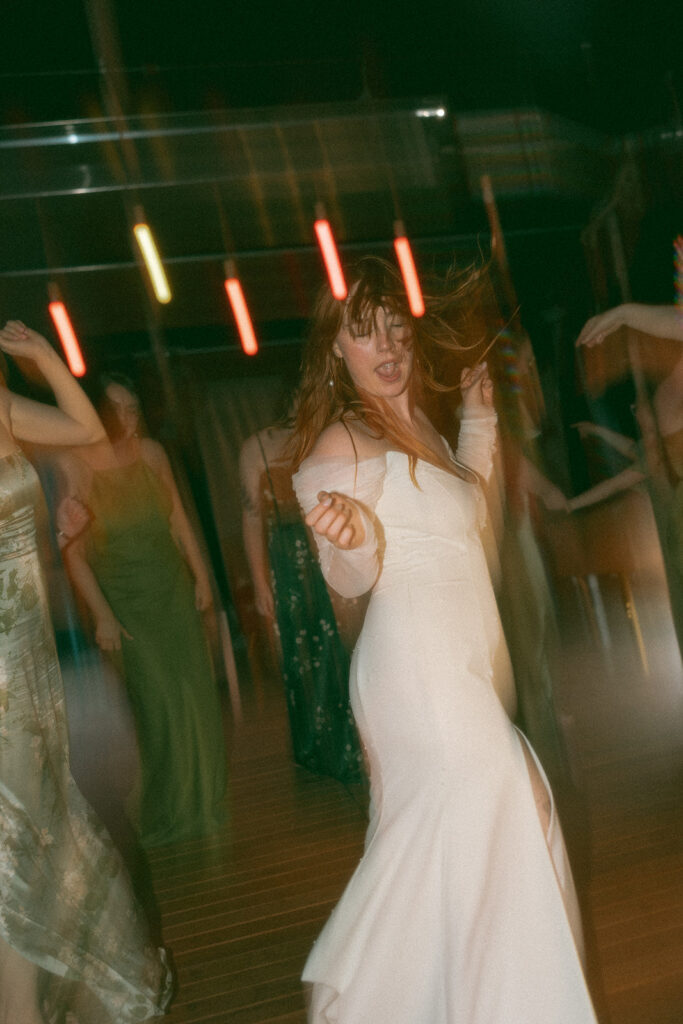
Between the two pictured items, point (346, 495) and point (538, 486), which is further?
point (538, 486)

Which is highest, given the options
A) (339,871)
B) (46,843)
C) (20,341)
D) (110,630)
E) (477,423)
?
(20,341)

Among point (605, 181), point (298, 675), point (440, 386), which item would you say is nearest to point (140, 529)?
point (298, 675)

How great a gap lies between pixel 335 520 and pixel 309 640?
2.67 metres

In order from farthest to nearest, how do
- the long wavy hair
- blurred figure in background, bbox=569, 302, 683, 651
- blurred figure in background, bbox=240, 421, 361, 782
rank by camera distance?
blurred figure in background, bbox=240, 421, 361, 782 → blurred figure in background, bbox=569, 302, 683, 651 → the long wavy hair

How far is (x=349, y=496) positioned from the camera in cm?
154

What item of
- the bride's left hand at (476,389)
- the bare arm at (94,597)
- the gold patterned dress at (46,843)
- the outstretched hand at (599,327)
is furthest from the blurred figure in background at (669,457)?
the bare arm at (94,597)

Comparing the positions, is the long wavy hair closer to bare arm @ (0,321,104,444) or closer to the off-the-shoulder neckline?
the off-the-shoulder neckline

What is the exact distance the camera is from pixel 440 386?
1842 mm

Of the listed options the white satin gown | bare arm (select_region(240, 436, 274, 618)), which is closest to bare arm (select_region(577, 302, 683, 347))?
the white satin gown

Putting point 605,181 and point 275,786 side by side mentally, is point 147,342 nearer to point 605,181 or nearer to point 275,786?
point 605,181

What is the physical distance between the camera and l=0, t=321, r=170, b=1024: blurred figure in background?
187 cm

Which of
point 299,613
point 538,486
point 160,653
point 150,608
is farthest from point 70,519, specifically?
point 538,486

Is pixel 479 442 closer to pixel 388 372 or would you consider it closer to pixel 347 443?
pixel 388 372

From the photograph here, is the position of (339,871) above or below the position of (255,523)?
below
